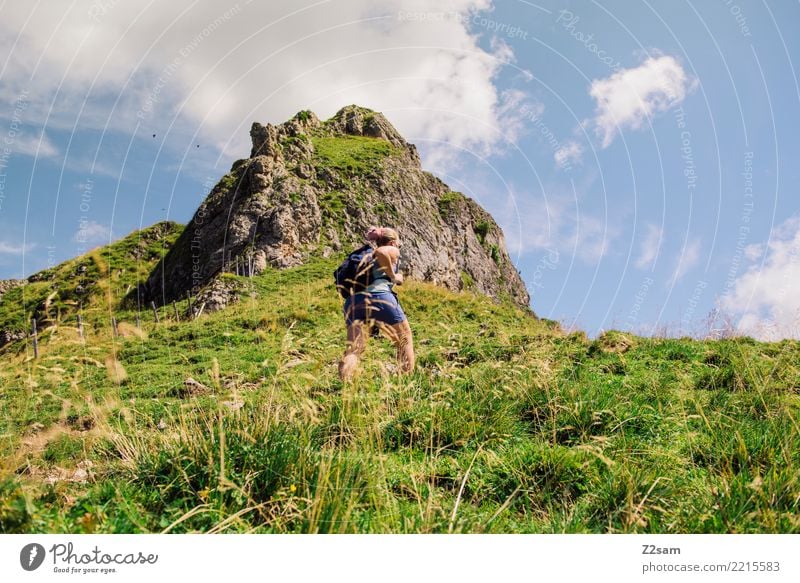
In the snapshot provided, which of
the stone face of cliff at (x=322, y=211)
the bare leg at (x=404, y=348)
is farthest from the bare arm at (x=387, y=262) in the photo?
the stone face of cliff at (x=322, y=211)

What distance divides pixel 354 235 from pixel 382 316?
32.3 m

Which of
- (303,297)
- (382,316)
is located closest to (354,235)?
(303,297)

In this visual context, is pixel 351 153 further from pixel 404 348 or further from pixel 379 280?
pixel 404 348

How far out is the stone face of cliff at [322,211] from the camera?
33844mm

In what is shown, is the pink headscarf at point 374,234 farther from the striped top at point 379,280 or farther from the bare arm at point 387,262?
the striped top at point 379,280

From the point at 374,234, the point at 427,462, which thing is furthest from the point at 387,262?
the point at 427,462

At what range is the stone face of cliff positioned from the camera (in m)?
33.8

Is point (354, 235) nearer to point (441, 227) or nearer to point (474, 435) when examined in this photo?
point (441, 227)

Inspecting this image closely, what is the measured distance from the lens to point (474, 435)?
4160 millimetres

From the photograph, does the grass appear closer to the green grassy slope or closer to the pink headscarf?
the pink headscarf

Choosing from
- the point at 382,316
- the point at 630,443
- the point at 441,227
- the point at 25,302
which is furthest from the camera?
the point at 441,227

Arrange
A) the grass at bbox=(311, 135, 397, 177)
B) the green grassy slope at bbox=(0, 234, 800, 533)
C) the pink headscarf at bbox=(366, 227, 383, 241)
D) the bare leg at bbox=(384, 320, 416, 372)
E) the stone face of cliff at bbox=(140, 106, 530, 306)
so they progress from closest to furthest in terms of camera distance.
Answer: the green grassy slope at bbox=(0, 234, 800, 533) → the bare leg at bbox=(384, 320, 416, 372) → the pink headscarf at bbox=(366, 227, 383, 241) → the stone face of cliff at bbox=(140, 106, 530, 306) → the grass at bbox=(311, 135, 397, 177)

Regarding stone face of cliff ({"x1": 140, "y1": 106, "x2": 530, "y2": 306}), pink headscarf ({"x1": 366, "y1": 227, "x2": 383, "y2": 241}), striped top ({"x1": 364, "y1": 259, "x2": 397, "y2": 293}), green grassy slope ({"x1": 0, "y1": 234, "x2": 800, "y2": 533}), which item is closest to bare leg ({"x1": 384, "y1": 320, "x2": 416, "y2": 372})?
green grassy slope ({"x1": 0, "y1": 234, "x2": 800, "y2": 533})

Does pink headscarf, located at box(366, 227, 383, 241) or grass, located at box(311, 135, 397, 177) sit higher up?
grass, located at box(311, 135, 397, 177)
